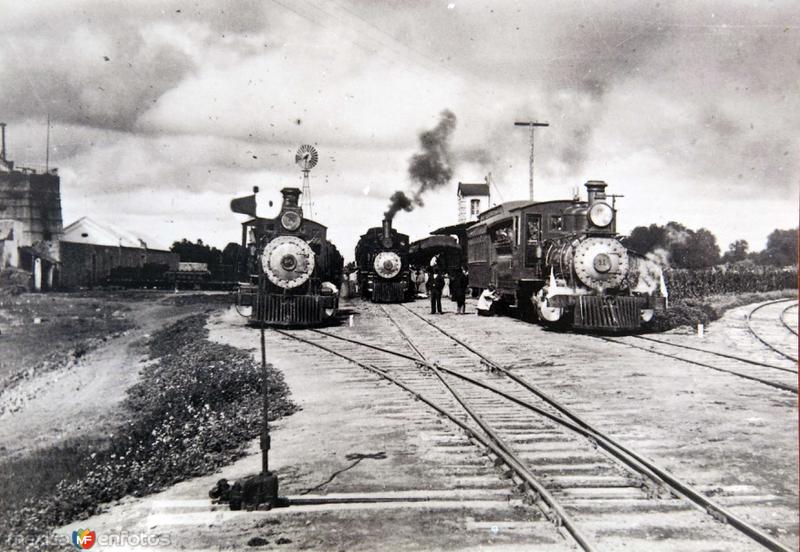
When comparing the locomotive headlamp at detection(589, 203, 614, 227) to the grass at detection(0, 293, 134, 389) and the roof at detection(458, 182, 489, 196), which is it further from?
the roof at detection(458, 182, 489, 196)

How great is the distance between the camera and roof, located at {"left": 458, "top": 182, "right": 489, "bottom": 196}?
196ft

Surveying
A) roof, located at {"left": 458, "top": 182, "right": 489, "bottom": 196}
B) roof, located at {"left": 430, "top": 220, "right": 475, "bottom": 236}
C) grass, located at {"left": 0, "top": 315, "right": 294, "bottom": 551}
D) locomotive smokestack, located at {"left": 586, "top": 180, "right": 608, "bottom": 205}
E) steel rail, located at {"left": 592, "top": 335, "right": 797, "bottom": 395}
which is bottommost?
grass, located at {"left": 0, "top": 315, "right": 294, "bottom": 551}

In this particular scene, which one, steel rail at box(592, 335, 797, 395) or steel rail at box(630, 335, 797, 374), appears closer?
steel rail at box(592, 335, 797, 395)

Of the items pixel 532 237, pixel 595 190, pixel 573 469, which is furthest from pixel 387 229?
pixel 573 469

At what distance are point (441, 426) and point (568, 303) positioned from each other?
8.73m

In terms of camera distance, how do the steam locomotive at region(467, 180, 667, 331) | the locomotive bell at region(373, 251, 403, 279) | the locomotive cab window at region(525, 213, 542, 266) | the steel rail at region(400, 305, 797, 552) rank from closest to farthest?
the steel rail at region(400, 305, 797, 552), the steam locomotive at region(467, 180, 667, 331), the locomotive cab window at region(525, 213, 542, 266), the locomotive bell at region(373, 251, 403, 279)

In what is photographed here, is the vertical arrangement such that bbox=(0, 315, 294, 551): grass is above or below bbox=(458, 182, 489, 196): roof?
below

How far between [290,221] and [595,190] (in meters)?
7.70

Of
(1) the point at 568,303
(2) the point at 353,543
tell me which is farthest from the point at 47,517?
(1) the point at 568,303

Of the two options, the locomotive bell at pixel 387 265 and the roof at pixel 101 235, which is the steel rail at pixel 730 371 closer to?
the locomotive bell at pixel 387 265

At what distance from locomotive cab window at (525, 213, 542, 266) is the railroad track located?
691 centimetres

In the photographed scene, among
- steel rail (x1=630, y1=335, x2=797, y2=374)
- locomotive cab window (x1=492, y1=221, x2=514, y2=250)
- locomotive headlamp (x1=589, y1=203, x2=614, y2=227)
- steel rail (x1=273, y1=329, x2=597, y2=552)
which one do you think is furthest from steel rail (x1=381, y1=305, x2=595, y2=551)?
locomotive cab window (x1=492, y1=221, x2=514, y2=250)

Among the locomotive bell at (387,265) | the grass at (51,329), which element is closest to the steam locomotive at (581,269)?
the locomotive bell at (387,265)

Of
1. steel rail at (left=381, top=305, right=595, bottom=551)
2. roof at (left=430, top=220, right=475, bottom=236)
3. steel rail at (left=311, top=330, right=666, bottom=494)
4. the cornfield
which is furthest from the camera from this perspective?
roof at (left=430, top=220, right=475, bottom=236)
